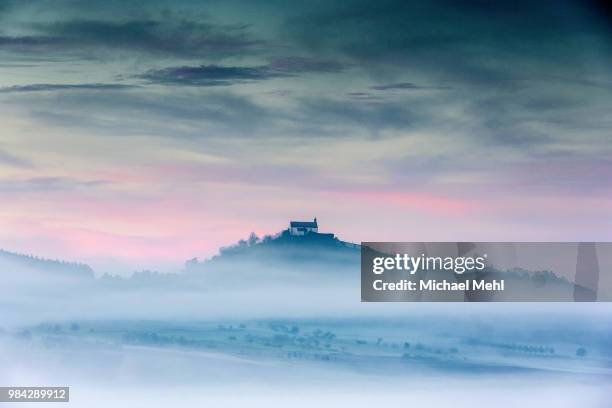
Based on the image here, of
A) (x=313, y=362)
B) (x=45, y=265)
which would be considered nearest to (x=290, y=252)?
(x=313, y=362)

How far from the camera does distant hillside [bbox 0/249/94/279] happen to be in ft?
17.3

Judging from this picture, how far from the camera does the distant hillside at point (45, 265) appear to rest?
5.26 m

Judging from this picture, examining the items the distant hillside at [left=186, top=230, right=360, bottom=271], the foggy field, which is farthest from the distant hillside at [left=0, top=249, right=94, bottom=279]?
the distant hillside at [left=186, top=230, right=360, bottom=271]

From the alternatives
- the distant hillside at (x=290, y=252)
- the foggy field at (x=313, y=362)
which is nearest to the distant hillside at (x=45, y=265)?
the foggy field at (x=313, y=362)

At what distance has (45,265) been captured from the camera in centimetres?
527

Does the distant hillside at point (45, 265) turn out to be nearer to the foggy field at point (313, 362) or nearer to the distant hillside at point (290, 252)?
the foggy field at point (313, 362)

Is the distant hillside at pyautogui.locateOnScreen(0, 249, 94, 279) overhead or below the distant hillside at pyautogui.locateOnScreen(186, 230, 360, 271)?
below

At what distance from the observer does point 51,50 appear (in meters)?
5.32

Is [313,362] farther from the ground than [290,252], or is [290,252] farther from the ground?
[290,252]

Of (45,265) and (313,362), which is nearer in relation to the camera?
(45,265)

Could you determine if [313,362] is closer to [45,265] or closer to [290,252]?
[290,252]

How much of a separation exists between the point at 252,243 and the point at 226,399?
0.80 metres

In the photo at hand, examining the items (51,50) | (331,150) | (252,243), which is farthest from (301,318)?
(51,50)

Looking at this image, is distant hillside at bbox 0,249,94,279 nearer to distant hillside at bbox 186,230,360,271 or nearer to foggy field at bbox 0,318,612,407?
foggy field at bbox 0,318,612,407
